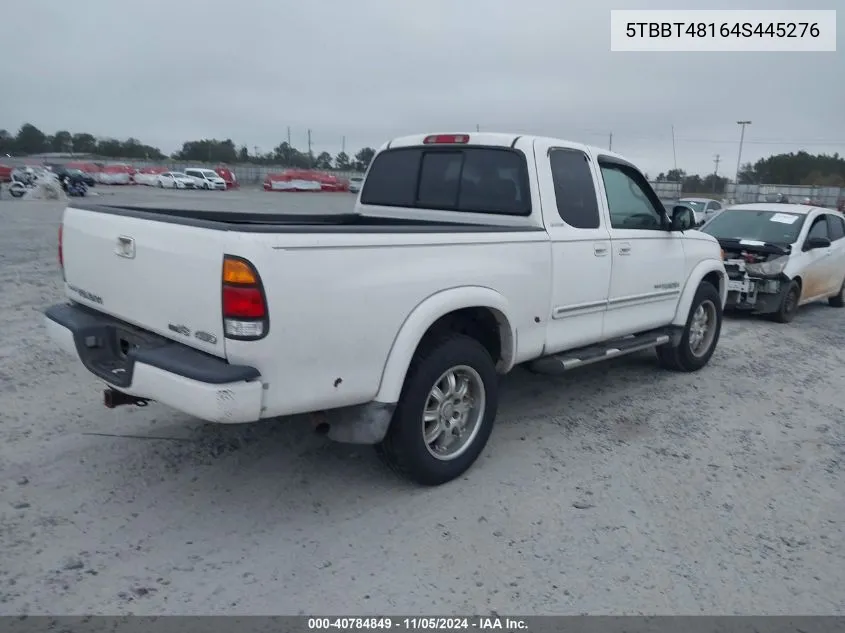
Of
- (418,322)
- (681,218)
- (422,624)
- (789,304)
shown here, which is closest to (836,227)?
(789,304)

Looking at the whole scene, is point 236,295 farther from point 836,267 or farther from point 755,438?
point 836,267

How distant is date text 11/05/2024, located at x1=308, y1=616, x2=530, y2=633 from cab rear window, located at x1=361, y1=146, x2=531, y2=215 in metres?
2.78

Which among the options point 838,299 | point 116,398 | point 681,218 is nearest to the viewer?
point 116,398

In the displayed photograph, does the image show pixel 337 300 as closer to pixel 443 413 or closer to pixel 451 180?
pixel 443 413

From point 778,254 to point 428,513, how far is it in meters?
8.07

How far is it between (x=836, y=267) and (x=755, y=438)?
7.68 meters

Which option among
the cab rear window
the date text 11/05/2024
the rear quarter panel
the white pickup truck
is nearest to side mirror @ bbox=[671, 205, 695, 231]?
the white pickup truck

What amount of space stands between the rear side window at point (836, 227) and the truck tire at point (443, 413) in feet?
30.4

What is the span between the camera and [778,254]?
10.0 metres

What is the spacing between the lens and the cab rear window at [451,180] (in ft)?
16.5

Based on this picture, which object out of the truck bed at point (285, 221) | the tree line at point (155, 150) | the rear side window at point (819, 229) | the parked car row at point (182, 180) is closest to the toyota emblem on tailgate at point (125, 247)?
the truck bed at point (285, 221)

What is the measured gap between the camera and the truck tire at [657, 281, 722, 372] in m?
6.78

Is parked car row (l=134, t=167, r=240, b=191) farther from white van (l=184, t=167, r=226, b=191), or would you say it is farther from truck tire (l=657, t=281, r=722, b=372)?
truck tire (l=657, t=281, r=722, b=372)

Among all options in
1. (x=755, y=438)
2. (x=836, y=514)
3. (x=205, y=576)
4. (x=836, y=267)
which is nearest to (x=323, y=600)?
(x=205, y=576)
